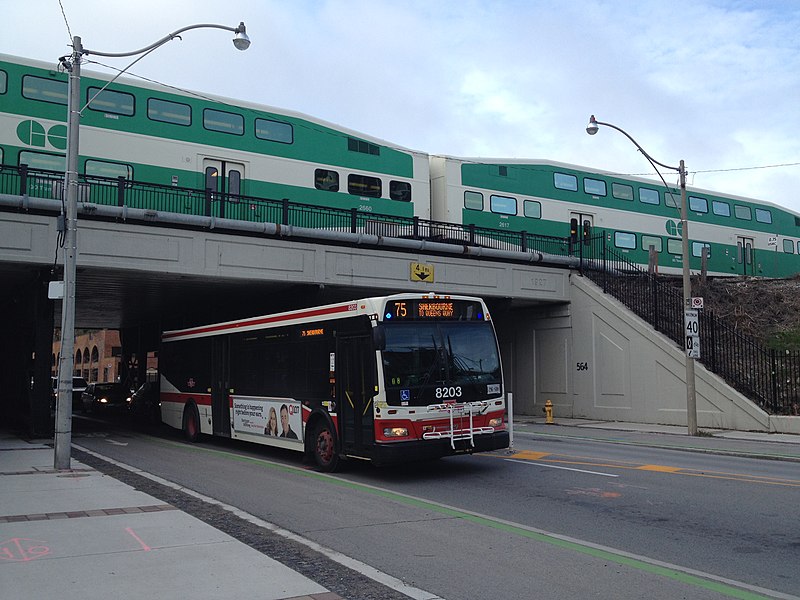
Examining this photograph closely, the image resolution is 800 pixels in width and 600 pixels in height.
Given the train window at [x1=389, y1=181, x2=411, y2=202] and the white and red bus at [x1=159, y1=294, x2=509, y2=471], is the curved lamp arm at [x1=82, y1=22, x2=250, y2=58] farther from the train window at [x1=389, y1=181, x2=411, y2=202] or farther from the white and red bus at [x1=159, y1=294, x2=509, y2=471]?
the train window at [x1=389, y1=181, x2=411, y2=202]

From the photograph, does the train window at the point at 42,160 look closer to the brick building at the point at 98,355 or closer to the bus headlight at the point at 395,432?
the bus headlight at the point at 395,432

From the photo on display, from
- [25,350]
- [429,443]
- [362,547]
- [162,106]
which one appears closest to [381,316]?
[429,443]

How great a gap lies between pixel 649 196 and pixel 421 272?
1510 centimetres

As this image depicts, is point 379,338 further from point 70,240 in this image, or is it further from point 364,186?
point 364,186

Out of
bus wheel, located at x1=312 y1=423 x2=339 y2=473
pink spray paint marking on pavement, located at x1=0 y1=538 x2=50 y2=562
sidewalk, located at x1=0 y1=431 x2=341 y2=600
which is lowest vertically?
sidewalk, located at x1=0 y1=431 x2=341 y2=600

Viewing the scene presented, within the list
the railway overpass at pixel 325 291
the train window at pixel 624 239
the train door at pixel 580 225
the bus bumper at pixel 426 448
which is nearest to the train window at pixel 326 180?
the railway overpass at pixel 325 291

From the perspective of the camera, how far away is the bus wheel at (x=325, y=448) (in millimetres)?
13656

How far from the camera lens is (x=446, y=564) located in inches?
288

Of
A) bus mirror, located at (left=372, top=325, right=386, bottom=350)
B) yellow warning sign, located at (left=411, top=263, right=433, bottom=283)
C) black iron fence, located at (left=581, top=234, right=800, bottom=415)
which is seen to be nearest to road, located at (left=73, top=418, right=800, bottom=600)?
bus mirror, located at (left=372, top=325, right=386, bottom=350)

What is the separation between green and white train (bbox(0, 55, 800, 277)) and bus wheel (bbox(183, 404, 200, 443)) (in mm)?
6466

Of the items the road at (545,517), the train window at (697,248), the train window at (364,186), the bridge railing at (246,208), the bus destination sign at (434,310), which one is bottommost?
the road at (545,517)

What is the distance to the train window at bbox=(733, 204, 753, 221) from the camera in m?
39.7

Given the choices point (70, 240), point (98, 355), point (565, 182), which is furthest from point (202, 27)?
point (98, 355)

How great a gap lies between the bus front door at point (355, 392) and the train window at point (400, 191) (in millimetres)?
14030
